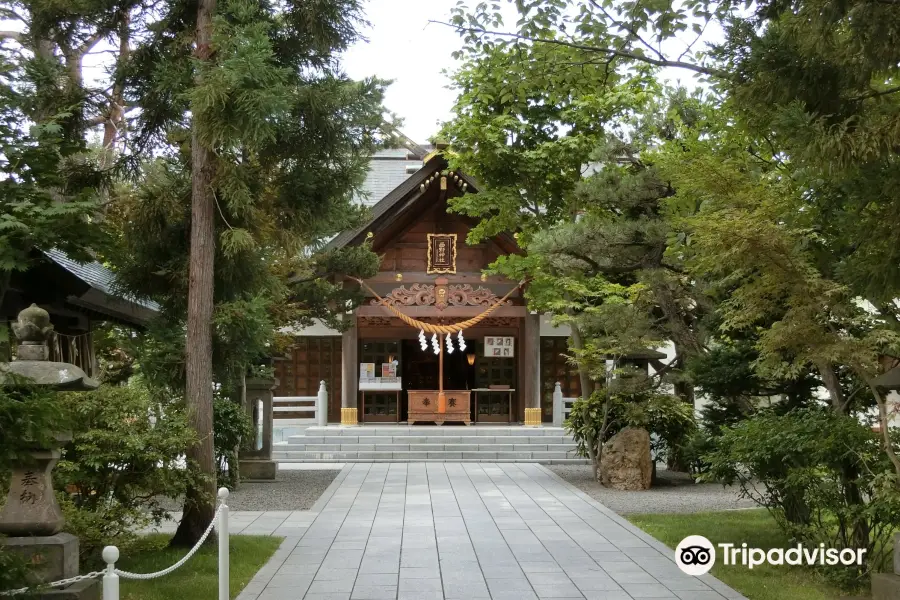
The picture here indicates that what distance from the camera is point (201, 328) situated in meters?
8.67

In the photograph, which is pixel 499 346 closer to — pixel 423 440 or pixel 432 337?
pixel 432 337

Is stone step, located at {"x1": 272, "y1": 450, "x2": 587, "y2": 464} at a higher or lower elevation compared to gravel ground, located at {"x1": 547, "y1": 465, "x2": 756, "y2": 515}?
higher

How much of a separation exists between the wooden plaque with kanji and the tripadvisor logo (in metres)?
13.6

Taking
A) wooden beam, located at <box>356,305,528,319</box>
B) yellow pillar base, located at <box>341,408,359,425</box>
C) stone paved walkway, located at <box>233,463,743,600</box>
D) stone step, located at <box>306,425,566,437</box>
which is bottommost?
stone paved walkway, located at <box>233,463,743,600</box>

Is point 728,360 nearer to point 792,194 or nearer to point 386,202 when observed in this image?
point 792,194

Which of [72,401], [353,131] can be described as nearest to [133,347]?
[72,401]

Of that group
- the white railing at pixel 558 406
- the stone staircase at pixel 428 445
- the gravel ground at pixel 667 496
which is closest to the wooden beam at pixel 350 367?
the stone staircase at pixel 428 445

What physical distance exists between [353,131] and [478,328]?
14374mm

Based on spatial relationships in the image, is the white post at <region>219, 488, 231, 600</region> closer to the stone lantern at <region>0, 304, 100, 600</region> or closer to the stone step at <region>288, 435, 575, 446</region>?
the stone lantern at <region>0, 304, 100, 600</region>

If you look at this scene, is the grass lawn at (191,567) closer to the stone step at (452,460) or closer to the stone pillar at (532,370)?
the stone step at (452,460)

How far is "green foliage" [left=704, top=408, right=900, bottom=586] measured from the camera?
21.4ft

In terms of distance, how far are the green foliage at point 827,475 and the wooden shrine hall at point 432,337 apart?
1321 centimetres

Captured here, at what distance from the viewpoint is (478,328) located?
2378cm

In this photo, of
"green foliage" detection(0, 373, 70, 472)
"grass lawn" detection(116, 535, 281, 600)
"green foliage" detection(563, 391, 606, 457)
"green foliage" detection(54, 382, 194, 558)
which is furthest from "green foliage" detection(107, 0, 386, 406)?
"green foliage" detection(563, 391, 606, 457)
